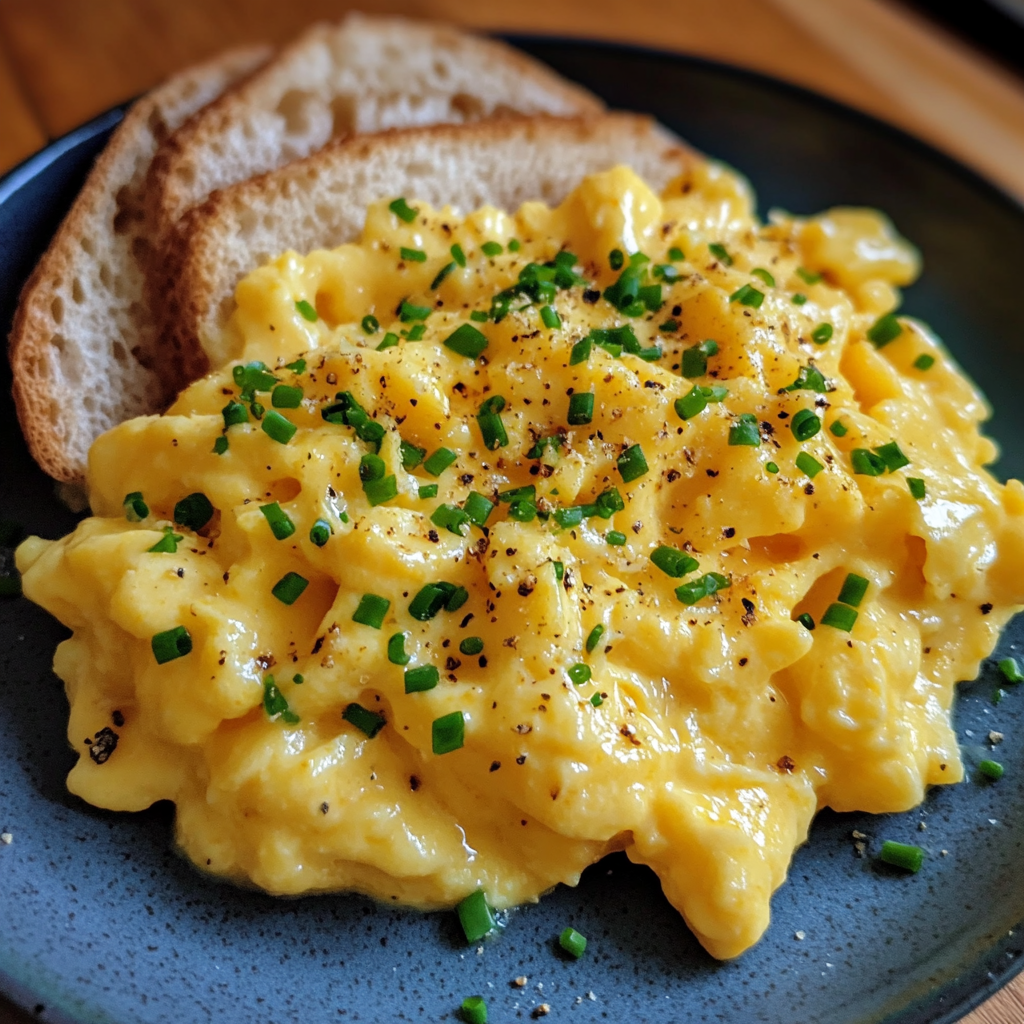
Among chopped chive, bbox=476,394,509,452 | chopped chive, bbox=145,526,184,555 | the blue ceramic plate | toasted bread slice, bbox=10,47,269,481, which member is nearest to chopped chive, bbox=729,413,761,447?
chopped chive, bbox=476,394,509,452

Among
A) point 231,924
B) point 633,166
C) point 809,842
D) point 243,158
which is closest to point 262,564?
point 231,924

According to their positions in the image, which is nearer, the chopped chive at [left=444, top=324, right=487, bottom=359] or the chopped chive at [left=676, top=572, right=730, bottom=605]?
the chopped chive at [left=676, top=572, right=730, bottom=605]

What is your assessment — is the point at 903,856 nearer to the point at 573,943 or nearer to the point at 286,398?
the point at 573,943

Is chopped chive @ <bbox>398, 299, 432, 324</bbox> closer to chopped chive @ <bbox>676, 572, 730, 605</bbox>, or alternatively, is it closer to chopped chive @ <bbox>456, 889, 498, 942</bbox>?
chopped chive @ <bbox>676, 572, 730, 605</bbox>

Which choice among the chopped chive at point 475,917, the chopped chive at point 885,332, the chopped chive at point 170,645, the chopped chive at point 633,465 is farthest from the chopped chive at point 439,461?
the chopped chive at point 885,332

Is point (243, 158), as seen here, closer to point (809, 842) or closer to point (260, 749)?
point (260, 749)
